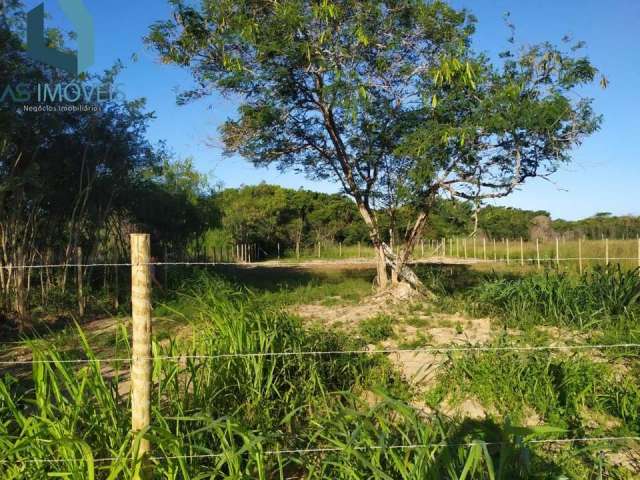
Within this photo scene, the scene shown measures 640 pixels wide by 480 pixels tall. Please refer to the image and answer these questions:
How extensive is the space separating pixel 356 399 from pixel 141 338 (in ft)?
4.19

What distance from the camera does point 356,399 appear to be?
2691mm

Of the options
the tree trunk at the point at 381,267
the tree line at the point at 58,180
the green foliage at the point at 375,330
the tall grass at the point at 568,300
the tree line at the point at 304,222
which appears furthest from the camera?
the tree line at the point at 304,222

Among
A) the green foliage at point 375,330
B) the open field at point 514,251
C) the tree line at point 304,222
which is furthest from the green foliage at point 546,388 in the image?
the tree line at point 304,222

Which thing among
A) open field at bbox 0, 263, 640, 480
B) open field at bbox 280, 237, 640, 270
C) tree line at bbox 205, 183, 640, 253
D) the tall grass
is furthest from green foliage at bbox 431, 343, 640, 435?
tree line at bbox 205, 183, 640, 253

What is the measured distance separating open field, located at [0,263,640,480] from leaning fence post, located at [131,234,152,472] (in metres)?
0.11

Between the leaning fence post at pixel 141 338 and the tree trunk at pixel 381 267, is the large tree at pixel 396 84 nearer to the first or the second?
the tree trunk at pixel 381 267

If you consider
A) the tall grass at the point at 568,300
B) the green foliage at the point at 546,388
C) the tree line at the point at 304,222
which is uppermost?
the tree line at the point at 304,222

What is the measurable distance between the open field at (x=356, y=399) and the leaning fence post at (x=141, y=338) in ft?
0.35

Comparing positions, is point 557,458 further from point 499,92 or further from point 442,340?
point 499,92

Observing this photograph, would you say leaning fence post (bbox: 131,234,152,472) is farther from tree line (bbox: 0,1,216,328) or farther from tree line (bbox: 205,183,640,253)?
tree line (bbox: 205,183,640,253)

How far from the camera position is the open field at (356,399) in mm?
2045

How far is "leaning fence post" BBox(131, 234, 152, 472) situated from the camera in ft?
6.56

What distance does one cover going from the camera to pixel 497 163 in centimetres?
750

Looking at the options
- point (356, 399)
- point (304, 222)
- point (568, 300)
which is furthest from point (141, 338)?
point (304, 222)
